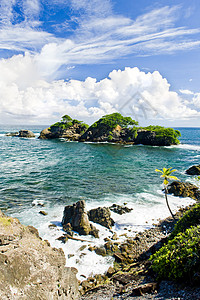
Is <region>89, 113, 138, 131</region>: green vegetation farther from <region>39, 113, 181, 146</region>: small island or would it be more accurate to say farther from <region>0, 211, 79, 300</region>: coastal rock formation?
<region>0, 211, 79, 300</region>: coastal rock formation

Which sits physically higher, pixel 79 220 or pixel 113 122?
pixel 113 122

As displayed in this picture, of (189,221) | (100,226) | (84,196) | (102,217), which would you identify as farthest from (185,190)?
(100,226)

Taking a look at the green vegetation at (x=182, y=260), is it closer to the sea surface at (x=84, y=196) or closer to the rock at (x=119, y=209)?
the sea surface at (x=84, y=196)

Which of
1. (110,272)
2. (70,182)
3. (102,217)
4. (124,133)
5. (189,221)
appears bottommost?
(110,272)

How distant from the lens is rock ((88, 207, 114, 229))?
723 inches

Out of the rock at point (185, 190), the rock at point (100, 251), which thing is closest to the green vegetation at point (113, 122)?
the rock at point (185, 190)

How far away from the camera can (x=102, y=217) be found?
738 inches

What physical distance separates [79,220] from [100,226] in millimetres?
2685

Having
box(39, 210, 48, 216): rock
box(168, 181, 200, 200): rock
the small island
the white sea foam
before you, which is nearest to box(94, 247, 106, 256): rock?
the white sea foam

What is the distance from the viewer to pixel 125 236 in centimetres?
1669

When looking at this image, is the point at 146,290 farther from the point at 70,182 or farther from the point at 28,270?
the point at 70,182

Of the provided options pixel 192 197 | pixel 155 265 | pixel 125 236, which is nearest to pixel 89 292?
pixel 155 265

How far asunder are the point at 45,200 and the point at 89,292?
598 inches

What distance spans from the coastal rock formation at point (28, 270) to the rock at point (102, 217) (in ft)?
26.7
